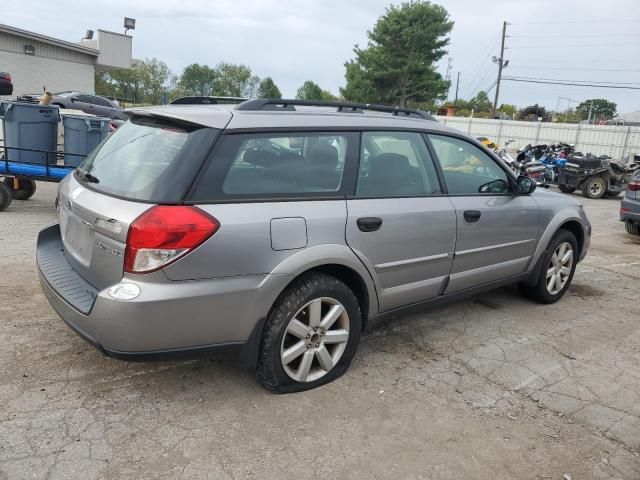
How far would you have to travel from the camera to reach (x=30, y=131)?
24.0 feet

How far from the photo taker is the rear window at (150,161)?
2646 mm

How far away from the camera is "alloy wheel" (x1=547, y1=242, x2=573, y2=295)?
4891mm

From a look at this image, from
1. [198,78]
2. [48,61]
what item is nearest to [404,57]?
[48,61]

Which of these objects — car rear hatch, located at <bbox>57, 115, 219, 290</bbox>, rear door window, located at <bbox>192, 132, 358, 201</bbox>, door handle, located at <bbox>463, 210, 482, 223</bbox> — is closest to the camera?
car rear hatch, located at <bbox>57, 115, 219, 290</bbox>

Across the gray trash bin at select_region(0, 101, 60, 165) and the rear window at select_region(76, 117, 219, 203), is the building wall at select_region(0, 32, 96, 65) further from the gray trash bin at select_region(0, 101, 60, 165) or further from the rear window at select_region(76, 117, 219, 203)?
the rear window at select_region(76, 117, 219, 203)

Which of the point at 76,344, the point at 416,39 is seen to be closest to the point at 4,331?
the point at 76,344

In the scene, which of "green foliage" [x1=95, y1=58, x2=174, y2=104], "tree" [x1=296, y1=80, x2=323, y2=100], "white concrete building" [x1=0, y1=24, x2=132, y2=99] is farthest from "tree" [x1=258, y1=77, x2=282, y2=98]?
"white concrete building" [x1=0, y1=24, x2=132, y2=99]

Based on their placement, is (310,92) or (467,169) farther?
(310,92)

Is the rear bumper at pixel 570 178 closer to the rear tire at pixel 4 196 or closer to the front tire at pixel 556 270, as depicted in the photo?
the front tire at pixel 556 270

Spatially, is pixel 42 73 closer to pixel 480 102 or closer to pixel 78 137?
pixel 78 137

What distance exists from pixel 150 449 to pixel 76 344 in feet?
4.27

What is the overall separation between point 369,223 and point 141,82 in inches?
2637

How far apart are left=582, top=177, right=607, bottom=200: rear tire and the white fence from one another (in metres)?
7.92

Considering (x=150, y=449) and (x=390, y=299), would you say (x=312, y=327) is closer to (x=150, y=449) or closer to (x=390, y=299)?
(x=390, y=299)
